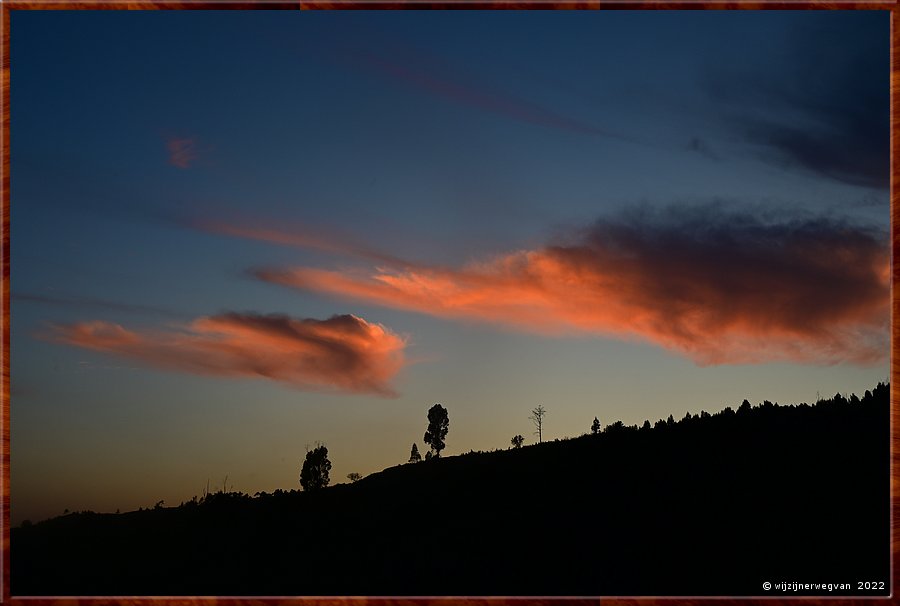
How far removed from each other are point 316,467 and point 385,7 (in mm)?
88829

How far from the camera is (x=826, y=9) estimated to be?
1558 centimetres

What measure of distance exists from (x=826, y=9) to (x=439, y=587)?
24.4m

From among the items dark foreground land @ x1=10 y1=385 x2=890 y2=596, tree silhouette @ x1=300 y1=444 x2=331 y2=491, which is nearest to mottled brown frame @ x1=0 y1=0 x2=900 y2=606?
dark foreground land @ x1=10 y1=385 x2=890 y2=596

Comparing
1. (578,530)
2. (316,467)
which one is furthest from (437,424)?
(578,530)

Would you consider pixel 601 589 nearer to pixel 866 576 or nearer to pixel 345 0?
pixel 866 576

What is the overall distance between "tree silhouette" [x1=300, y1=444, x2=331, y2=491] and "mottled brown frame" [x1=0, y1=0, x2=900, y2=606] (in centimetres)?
8474

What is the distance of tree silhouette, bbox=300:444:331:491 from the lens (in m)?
98.1

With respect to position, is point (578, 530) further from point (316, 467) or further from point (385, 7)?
point (316, 467)

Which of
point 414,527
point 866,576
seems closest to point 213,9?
point 866,576

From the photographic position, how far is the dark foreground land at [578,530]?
28.5 meters

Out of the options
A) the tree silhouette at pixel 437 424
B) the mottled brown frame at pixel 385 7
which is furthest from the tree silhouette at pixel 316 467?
the mottled brown frame at pixel 385 7

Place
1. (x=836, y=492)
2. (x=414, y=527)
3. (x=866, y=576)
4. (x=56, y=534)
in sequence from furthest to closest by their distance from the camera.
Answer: (x=56, y=534) < (x=414, y=527) < (x=836, y=492) < (x=866, y=576)

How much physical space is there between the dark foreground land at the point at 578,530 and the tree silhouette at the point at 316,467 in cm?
4287

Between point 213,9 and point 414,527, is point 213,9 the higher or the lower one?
the higher one
